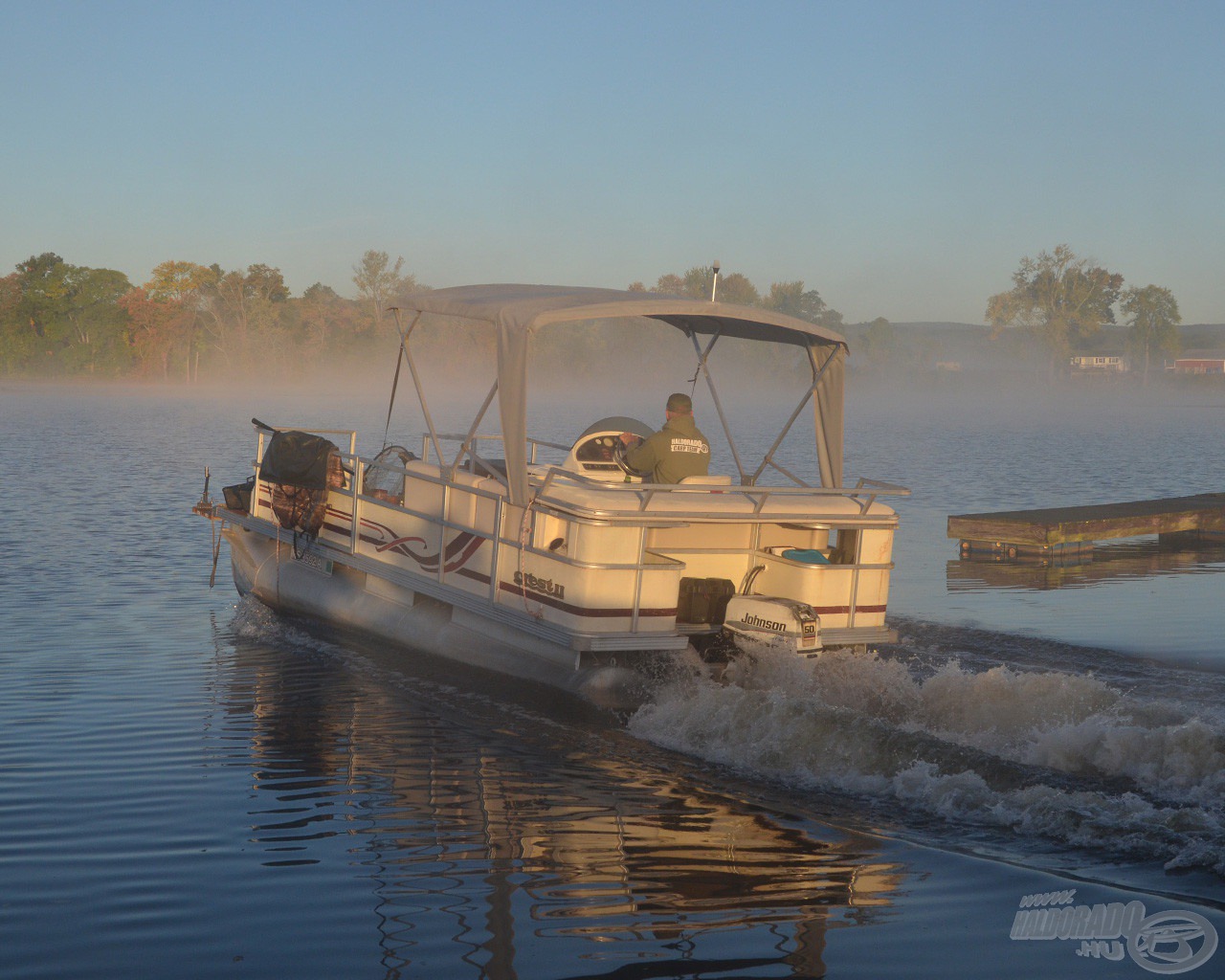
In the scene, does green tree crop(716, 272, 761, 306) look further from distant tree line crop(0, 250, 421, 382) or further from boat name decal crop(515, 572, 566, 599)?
boat name decal crop(515, 572, 566, 599)

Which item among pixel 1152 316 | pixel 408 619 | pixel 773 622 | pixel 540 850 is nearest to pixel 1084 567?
pixel 773 622

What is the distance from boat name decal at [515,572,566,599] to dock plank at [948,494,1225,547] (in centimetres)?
973

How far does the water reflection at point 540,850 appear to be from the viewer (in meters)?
5.46

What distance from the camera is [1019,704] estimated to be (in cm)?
845

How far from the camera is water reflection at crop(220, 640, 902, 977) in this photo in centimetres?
546

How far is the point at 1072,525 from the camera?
17.8m

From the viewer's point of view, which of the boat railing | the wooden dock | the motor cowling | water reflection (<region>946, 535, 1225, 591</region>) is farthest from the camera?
the wooden dock

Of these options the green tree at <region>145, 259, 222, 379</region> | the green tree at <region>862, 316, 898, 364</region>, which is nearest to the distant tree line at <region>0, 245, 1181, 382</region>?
the green tree at <region>145, 259, 222, 379</region>

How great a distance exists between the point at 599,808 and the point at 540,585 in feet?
7.68

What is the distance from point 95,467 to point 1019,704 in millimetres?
25218

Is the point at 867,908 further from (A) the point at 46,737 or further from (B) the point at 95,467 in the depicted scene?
(B) the point at 95,467

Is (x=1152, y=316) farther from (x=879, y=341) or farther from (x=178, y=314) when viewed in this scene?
(x=178, y=314)

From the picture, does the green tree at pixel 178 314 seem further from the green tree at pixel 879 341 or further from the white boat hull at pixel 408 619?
the white boat hull at pixel 408 619

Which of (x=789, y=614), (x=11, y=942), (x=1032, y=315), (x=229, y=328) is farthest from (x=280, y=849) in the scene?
(x=1032, y=315)
